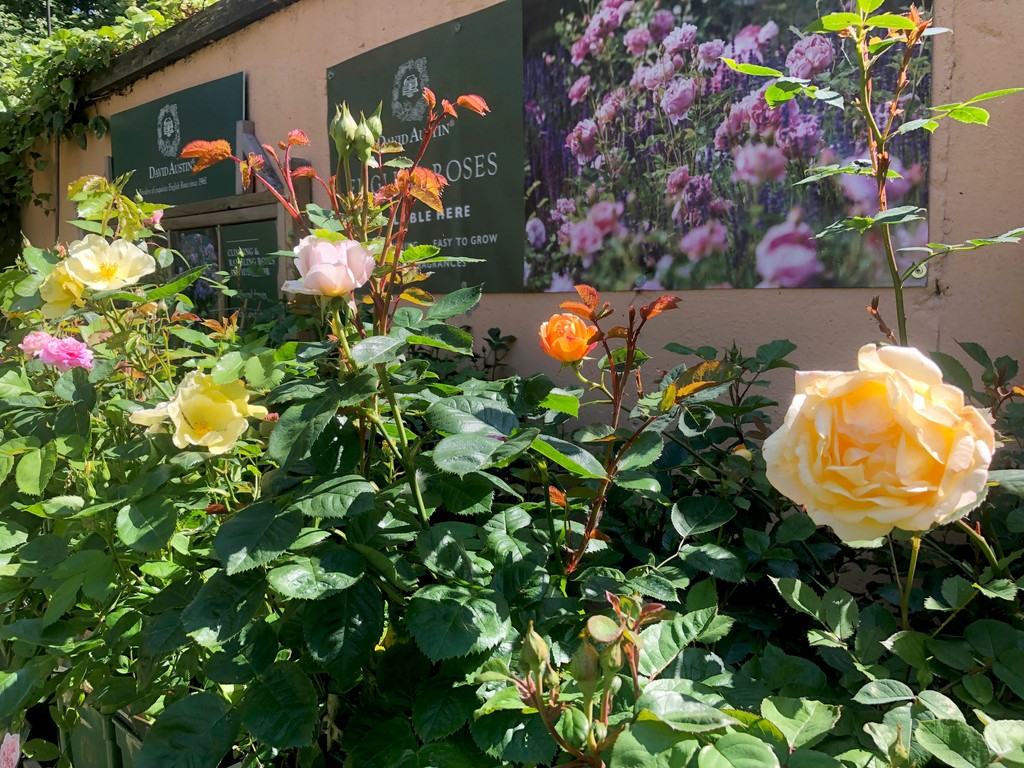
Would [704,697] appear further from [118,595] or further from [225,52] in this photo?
[225,52]

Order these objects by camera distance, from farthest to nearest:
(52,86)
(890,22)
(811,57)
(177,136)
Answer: (52,86), (177,136), (811,57), (890,22)

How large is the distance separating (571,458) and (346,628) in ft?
0.90

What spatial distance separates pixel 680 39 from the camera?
2.02 m

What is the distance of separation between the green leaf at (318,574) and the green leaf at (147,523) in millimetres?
204

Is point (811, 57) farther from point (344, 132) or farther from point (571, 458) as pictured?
point (571, 458)

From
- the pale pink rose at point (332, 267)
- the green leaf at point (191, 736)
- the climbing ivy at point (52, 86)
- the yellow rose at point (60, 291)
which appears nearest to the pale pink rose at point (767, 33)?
the pale pink rose at point (332, 267)

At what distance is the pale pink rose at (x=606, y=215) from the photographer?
2213mm

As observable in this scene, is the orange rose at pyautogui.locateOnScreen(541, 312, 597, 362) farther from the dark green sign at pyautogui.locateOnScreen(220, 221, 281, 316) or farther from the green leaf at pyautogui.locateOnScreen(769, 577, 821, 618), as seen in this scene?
the dark green sign at pyautogui.locateOnScreen(220, 221, 281, 316)

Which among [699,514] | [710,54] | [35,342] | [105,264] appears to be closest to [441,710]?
[699,514]

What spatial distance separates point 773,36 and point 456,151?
1.21 meters

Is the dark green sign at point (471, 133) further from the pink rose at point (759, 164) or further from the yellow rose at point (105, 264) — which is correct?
the yellow rose at point (105, 264)

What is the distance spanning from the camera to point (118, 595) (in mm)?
1129

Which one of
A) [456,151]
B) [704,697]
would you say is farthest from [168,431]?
[456,151]

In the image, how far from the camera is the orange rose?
88cm
